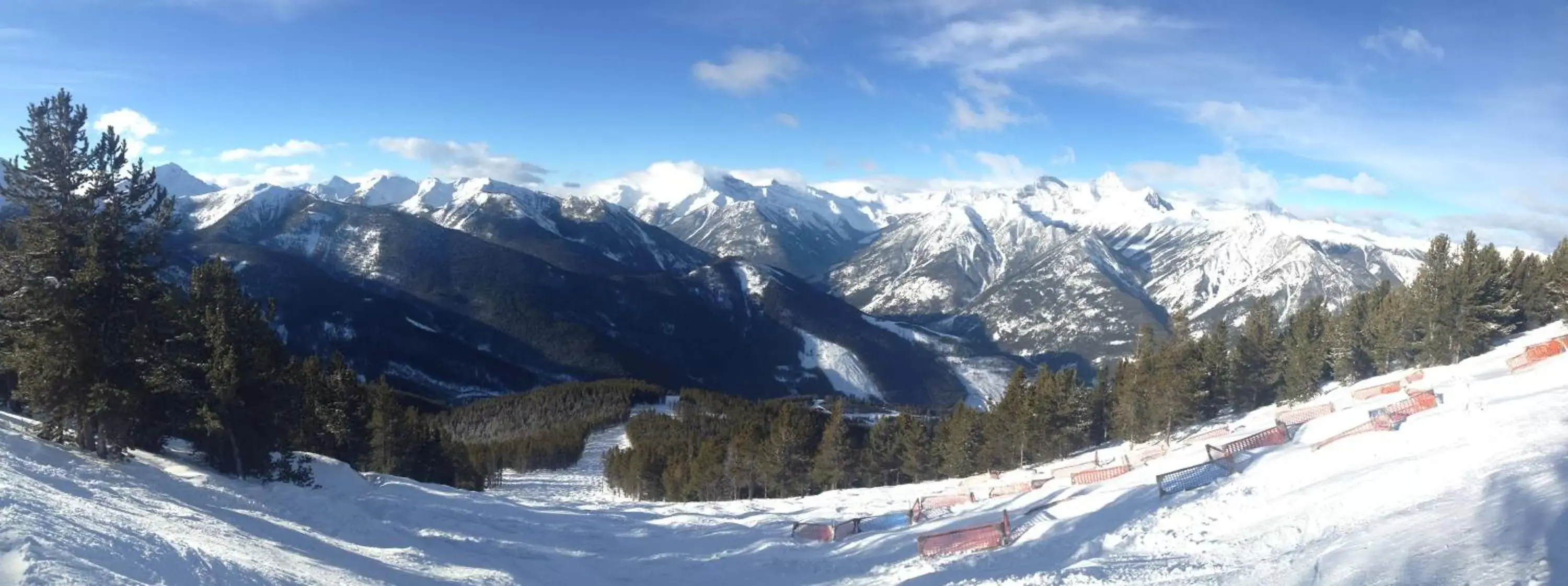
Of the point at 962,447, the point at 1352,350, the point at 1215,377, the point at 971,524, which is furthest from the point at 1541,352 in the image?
the point at 962,447

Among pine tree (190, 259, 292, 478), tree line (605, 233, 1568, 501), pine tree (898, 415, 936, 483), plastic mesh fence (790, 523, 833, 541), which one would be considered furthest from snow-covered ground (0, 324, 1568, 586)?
pine tree (898, 415, 936, 483)

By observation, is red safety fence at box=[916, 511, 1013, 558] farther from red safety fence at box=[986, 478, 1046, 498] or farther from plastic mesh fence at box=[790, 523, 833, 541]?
red safety fence at box=[986, 478, 1046, 498]

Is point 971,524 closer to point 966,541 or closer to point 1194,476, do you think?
point 966,541

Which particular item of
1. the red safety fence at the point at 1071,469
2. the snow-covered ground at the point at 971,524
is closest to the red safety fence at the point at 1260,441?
the snow-covered ground at the point at 971,524

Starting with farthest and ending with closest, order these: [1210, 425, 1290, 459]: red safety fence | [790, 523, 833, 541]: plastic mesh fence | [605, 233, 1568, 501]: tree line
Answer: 1. [605, 233, 1568, 501]: tree line
2. [790, 523, 833, 541]: plastic mesh fence
3. [1210, 425, 1290, 459]: red safety fence

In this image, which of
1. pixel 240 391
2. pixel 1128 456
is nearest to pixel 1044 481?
pixel 1128 456

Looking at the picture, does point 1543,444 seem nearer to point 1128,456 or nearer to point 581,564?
point 581,564

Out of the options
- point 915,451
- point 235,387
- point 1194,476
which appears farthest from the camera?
point 915,451
